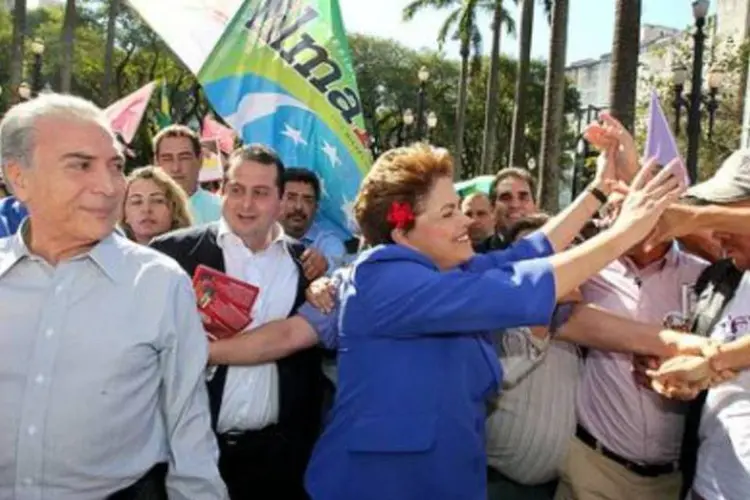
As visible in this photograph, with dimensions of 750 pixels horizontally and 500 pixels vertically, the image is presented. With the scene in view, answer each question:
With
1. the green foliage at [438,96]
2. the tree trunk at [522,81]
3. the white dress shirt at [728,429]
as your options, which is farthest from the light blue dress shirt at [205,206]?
the green foliage at [438,96]

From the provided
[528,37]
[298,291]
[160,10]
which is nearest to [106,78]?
[528,37]

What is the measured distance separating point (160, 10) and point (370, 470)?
3.81 metres

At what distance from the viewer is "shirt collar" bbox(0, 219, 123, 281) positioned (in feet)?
7.66

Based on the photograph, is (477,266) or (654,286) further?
(654,286)

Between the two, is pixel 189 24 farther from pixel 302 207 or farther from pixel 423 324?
pixel 423 324

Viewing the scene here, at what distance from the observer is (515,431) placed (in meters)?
3.29

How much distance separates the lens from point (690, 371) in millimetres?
2578

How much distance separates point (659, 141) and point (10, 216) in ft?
8.06

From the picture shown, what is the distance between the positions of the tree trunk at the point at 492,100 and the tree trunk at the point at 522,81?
267 cm

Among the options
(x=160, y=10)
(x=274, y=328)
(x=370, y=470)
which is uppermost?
(x=160, y=10)

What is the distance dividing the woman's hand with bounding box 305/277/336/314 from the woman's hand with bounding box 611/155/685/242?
1010mm

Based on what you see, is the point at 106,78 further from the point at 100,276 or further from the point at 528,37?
the point at 100,276

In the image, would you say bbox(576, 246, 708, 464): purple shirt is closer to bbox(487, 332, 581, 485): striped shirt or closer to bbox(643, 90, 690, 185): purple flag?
bbox(487, 332, 581, 485): striped shirt

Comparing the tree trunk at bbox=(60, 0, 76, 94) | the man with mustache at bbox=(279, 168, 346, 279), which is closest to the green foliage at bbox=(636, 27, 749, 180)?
A: the tree trunk at bbox=(60, 0, 76, 94)
